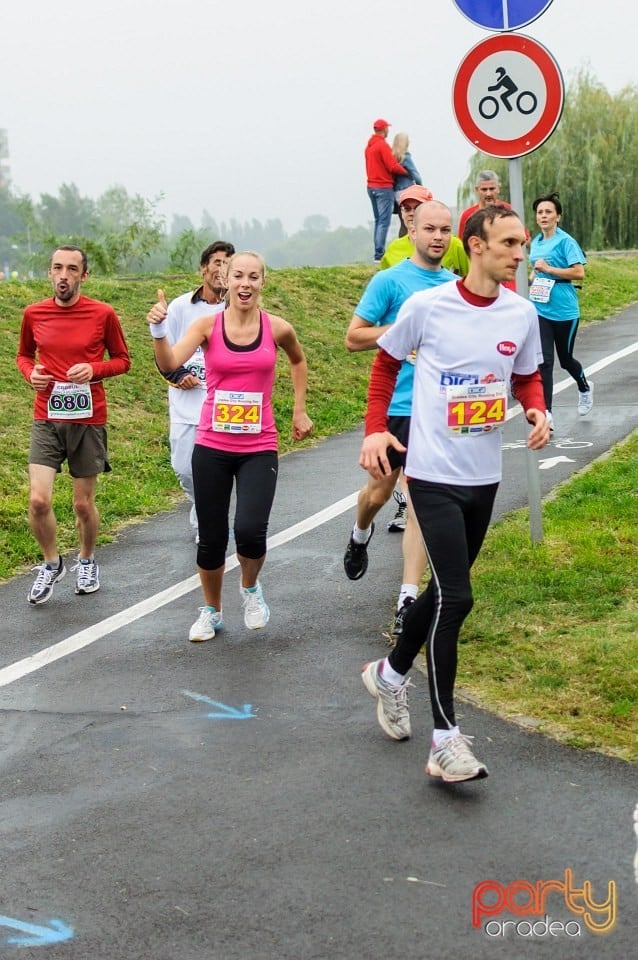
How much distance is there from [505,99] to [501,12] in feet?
1.60

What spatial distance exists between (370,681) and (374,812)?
898 mm

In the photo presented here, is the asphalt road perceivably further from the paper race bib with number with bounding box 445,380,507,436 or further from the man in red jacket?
the man in red jacket

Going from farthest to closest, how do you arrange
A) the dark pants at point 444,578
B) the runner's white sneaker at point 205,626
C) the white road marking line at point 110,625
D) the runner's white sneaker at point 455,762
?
the runner's white sneaker at point 205,626
the white road marking line at point 110,625
the dark pants at point 444,578
the runner's white sneaker at point 455,762

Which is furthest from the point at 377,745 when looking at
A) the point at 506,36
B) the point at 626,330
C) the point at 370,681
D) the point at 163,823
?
the point at 626,330

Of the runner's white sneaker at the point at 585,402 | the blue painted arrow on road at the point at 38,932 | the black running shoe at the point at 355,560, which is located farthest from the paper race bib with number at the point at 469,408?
the runner's white sneaker at the point at 585,402

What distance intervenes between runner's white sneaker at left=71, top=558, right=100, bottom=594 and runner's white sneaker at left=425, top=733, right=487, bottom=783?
3.64 metres

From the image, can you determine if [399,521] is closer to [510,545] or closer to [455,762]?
[510,545]

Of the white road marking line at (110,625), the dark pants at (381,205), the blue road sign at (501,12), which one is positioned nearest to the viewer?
the white road marking line at (110,625)

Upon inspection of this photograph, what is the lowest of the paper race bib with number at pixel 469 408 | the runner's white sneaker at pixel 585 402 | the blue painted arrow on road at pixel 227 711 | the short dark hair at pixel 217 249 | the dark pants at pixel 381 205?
the blue painted arrow on road at pixel 227 711

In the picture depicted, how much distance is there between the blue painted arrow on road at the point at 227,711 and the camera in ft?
18.0

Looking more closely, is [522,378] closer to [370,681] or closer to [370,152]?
[370,681]

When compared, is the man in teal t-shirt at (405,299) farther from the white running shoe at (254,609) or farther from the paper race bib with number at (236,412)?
the white running shoe at (254,609)

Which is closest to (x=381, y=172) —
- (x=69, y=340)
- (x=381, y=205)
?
(x=381, y=205)

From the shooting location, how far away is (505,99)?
7.41 meters
